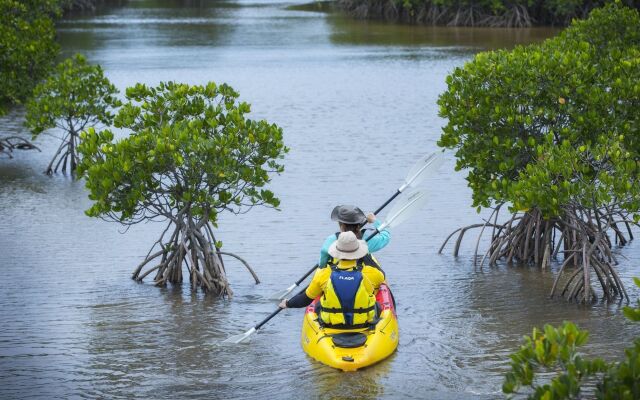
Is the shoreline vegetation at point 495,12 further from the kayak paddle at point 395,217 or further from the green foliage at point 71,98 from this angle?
the kayak paddle at point 395,217

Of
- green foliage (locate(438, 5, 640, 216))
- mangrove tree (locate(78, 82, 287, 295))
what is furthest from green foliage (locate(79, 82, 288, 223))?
green foliage (locate(438, 5, 640, 216))

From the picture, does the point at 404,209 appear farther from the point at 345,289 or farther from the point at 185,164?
the point at 345,289

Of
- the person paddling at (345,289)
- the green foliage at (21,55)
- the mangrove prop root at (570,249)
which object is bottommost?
the mangrove prop root at (570,249)

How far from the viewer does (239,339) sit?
1289 cm

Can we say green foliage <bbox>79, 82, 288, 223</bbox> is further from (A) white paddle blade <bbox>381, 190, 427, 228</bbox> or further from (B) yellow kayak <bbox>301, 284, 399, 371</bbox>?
(B) yellow kayak <bbox>301, 284, 399, 371</bbox>

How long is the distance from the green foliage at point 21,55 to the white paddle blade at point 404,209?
11444 mm

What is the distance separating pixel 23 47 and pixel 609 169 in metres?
14.0

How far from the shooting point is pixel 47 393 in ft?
37.8

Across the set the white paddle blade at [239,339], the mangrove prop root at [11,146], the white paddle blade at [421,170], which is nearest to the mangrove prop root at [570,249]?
the white paddle blade at [421,170]

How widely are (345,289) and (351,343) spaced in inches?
23.0

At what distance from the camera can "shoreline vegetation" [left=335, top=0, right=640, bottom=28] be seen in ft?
171

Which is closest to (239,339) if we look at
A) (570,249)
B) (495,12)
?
(570,249)

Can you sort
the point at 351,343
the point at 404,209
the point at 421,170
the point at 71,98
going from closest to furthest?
1. the point at 351,343
2. the point at 404,209
3. the point at 421,170
4. the point at 71,98

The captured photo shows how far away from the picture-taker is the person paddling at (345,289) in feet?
37.4
